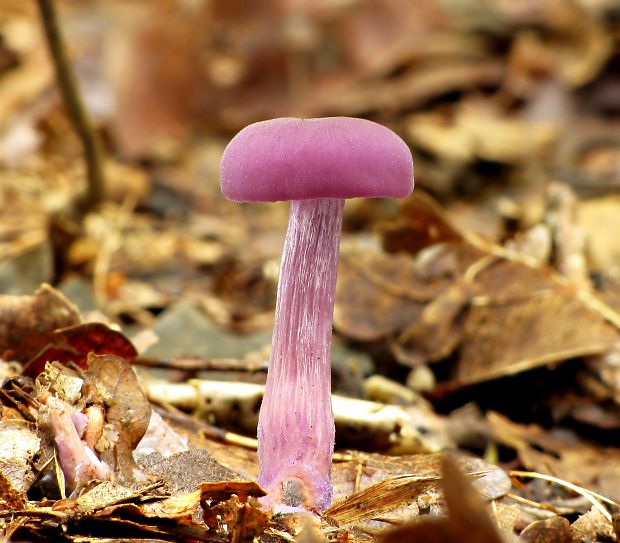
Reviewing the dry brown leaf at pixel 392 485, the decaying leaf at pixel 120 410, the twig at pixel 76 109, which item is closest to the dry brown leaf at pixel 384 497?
the dry brown leaf at pixel 392 485

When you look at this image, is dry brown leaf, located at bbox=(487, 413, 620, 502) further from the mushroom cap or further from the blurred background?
the mushroom cap

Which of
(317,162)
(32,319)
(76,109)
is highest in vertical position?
(76,109)

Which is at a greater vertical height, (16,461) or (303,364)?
(303,364)

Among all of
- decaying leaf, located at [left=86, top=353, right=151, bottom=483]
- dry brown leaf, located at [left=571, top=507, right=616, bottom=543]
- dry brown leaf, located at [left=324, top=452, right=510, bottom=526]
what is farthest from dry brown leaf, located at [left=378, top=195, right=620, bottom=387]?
decaying leaf, located at [left=86, top=353, right=151, bottom=483]

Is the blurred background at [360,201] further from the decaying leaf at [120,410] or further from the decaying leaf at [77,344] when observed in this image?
the decaying leaf at [120,410]

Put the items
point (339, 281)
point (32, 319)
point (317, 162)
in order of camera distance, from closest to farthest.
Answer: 1. point (317, 162)
2. point (32, 319)
3. point (339, 281)

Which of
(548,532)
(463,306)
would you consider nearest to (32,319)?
(548,532)

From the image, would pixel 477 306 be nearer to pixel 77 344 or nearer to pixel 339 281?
pixel 339 281

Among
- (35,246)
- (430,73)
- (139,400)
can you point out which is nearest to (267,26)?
(430,73)
